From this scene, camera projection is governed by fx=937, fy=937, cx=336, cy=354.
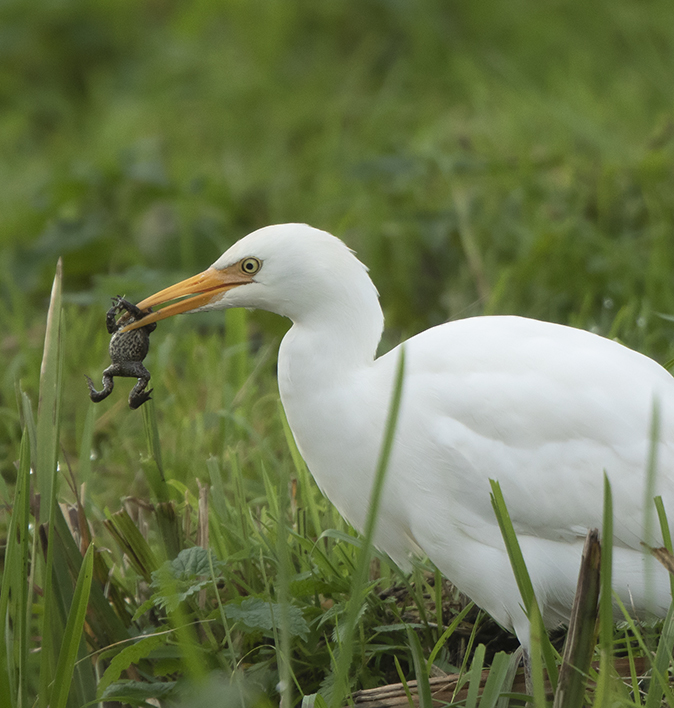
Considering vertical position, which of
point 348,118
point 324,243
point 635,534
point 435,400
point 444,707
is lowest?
point 444,707

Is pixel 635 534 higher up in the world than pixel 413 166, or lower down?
lower down

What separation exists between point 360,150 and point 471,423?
12.4ft

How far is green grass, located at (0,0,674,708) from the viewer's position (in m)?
1.97

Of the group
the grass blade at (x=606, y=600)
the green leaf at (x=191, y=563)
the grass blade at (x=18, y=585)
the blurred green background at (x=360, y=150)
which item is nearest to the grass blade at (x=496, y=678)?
the grass blade at (x=606, y=600)

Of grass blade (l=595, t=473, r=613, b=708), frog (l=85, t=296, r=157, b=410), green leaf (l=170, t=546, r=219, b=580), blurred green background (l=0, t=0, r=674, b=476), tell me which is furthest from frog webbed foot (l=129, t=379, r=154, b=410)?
blurred green background (l=0, t=0, r=674, b=476)

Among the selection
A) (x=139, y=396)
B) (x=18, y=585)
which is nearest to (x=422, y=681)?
(x=18, y=585)

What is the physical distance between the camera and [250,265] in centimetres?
212

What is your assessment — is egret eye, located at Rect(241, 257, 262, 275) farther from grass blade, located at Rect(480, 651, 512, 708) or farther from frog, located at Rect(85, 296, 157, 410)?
grass blade, located at Rect(480, 651, 512, 708)

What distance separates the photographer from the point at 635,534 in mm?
1950

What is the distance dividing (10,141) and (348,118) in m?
2.42

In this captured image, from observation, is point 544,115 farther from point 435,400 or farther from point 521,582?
point 521,582

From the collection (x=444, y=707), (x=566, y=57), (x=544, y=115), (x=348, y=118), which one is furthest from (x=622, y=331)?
(x=566, y=57)

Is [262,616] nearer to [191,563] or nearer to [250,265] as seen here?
[191,563]

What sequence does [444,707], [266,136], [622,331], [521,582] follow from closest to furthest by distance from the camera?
[521,582], [444,707], [622,331], [266,136]
